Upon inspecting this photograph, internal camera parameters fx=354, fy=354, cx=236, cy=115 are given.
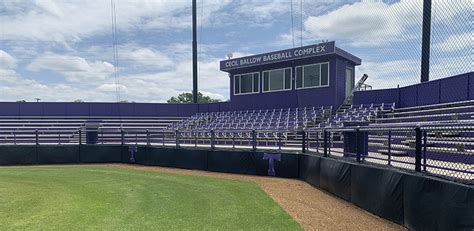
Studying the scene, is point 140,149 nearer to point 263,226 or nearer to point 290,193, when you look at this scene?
point 290,193

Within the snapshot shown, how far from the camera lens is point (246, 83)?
2805cm

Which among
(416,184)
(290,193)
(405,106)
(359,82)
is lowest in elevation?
(290,193)

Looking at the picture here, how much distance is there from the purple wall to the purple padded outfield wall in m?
14.7

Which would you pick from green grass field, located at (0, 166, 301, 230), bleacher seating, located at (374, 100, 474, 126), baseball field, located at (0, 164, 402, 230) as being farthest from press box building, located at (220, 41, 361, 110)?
green grass field, located at (0, 166, 301, 230)

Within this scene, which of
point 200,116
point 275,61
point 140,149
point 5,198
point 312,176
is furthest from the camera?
point 200,116

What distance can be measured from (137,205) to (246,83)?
20932mm

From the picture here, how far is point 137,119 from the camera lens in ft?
109

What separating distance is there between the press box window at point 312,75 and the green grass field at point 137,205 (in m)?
13.8

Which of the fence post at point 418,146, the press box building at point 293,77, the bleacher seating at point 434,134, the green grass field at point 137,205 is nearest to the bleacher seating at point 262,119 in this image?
the press box building at point 293,77

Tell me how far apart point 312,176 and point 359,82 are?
16249mm

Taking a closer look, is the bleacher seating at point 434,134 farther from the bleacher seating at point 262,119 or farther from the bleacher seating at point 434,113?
the bleacher seating at point 262,119

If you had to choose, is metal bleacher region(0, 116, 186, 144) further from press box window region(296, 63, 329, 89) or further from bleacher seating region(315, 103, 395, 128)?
bleacher seating region(315, 103, 395, 128)

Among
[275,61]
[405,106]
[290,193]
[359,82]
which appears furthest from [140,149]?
[359,82]

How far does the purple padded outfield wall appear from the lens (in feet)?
47.6
